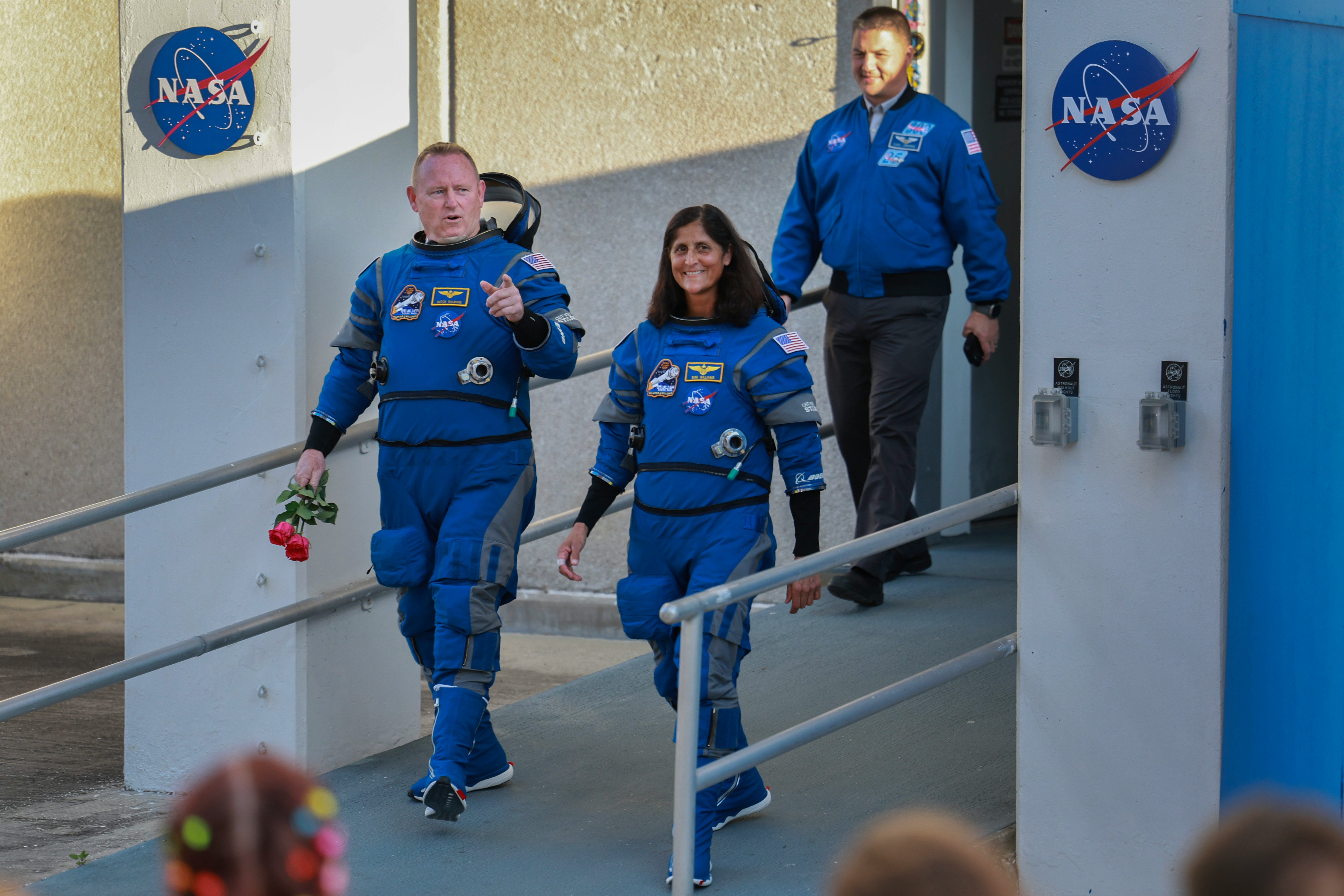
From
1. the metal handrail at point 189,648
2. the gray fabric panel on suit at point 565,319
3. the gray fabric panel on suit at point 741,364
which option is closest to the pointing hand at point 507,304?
the gray fabric panel on suit at point 565,319

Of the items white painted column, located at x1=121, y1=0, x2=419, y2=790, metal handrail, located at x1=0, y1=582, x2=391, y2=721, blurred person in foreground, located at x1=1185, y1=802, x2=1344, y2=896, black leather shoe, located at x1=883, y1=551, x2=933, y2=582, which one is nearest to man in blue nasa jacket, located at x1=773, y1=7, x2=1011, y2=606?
black leather shoe, located at x1=883, y1=551, x2=933, y2=582

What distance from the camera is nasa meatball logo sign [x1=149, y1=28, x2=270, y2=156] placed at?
196 inches

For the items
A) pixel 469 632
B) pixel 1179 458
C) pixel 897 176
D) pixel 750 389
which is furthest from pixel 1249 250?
pixel 469 632

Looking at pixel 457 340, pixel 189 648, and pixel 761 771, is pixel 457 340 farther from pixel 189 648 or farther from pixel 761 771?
pixel 761 771

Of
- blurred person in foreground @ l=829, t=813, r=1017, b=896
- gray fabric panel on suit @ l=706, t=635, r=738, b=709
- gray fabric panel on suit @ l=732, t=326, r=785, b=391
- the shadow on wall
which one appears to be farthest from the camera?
the shadow on wall

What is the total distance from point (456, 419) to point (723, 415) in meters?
0.79

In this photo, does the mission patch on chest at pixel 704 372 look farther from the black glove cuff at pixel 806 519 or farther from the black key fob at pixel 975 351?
the black key fob at pixel 975 351

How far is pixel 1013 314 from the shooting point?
7590 mm

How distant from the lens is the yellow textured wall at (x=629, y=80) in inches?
279

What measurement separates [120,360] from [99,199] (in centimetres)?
98

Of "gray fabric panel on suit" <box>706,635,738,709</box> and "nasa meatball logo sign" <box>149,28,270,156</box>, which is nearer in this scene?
"gray fabric panel on suit" <box>706,635,738,709</box>

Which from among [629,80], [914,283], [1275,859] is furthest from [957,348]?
[1275,859]

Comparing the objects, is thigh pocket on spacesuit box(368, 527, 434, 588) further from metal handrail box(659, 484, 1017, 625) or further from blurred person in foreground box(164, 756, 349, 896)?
blurred person in foreground box(164, 756, 349, 896)

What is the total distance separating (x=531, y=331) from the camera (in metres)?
4.08
